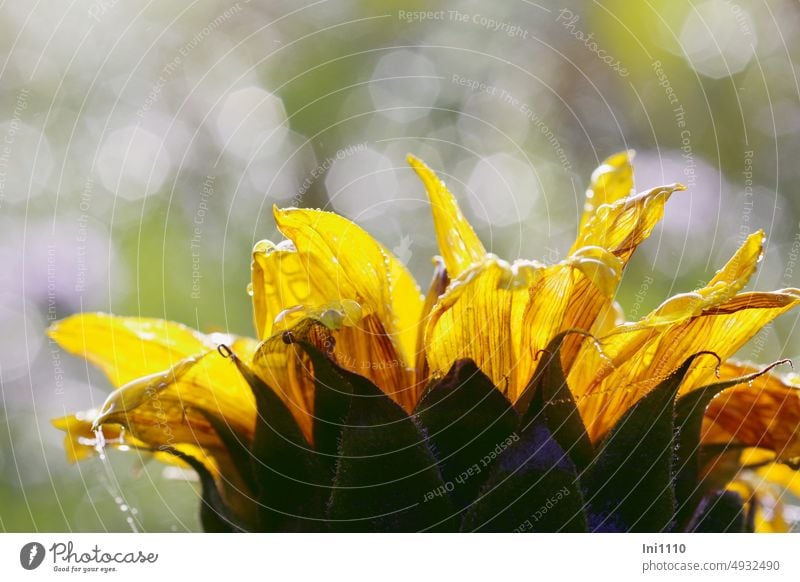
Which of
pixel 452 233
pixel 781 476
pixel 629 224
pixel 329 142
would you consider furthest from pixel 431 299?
pixel 329 142

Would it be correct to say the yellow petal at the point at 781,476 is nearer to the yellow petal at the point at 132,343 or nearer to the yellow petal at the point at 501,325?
the yellow petal at the point at 501,325

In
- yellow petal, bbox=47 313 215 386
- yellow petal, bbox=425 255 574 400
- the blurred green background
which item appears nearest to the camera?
yellow petal, bbox=425 255 574 400

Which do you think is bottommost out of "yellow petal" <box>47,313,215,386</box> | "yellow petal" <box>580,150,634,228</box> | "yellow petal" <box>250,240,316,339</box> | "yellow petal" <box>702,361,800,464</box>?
"yellow petal" <box>702,361,800,464</box>

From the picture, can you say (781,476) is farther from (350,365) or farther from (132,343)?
(132,343)

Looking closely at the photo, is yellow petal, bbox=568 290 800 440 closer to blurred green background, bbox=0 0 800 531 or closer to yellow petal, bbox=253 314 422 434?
yellow petal, bbox=253 314 422 434

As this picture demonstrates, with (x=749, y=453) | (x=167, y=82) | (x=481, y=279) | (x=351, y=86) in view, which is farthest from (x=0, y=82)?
(x=749, y=453)

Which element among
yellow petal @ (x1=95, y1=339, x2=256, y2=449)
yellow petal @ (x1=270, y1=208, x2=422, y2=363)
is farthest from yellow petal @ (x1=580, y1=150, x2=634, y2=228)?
yellow petal @ (x1=95, y1=339, x2=256, y2=449)

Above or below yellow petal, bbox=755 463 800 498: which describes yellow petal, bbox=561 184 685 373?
above
